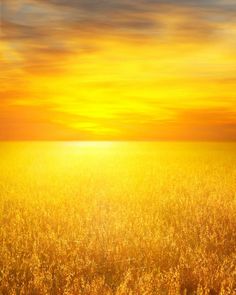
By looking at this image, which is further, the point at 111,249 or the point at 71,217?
the point at 71,217

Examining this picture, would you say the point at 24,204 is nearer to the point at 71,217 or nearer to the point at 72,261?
the point at 71,217

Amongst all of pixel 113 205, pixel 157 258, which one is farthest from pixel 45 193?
pixel 157 258

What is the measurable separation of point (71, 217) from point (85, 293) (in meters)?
3.74

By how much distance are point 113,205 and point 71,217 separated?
2129 mm

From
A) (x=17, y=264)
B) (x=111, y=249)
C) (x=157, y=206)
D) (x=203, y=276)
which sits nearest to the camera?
(x=203, y=276)

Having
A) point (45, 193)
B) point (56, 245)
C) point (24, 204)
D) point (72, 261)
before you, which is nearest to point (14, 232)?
point (56, 245)

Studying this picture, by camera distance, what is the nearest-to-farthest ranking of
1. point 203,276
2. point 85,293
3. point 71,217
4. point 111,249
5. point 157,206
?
point 85,293
point 203,276
point 111,249
point 71,217
point 157,206

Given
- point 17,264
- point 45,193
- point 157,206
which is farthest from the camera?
point 45,193

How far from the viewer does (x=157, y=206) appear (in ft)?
34.1

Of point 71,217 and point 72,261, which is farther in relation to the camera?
point 71,217

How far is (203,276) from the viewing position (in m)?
5.64

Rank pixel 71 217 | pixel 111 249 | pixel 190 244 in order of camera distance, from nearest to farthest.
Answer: pixel 111 249, pixel 190 244, pixel 71 217

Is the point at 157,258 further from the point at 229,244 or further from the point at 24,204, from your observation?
the point at 24,204

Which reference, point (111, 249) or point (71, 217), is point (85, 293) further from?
point (71, 217)
